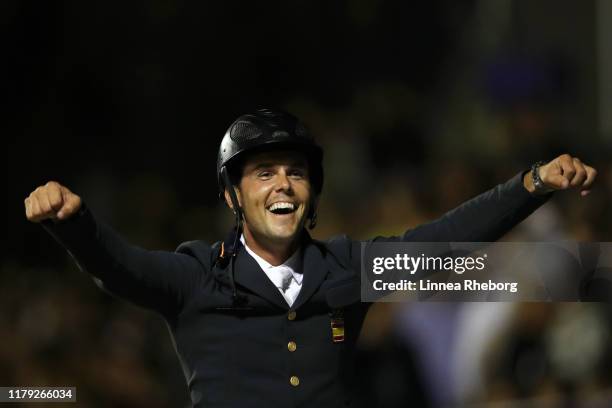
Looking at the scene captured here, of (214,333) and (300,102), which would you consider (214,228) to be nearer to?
(300,102)

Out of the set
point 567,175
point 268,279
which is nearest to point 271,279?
point 268,279

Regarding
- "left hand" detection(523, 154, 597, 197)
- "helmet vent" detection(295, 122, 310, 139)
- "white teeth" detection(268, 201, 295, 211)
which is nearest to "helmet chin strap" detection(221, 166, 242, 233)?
"white teeth" detection(268, 201, 295, 211)

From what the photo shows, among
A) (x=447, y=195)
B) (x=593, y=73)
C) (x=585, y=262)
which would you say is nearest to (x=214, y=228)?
(x=447, y=195)

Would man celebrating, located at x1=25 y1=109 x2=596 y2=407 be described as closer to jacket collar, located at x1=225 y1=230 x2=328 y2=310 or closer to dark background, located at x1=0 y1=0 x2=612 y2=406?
jacket collar, located at x1=225 y1=230 x2=328 y2=310

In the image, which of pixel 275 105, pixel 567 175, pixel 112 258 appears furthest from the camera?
pixel 275 105

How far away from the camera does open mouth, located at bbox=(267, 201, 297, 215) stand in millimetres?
2887

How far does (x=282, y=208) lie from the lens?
2.89 metres

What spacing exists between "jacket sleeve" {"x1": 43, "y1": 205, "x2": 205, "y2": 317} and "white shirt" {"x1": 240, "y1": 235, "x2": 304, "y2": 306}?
0.54 feet

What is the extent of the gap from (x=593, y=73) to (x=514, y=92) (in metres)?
0.42

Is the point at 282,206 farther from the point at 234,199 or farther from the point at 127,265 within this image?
the point at 127,265

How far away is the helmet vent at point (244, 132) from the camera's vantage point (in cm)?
289

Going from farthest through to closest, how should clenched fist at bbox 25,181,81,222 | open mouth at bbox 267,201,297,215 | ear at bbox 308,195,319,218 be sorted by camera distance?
1. ear at bbox 308,195,319,218
2. open mouth at bbox 267,201,297,215
3. clenched fist at bbox 25,181,81,222

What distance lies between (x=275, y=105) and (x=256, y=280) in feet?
9.29

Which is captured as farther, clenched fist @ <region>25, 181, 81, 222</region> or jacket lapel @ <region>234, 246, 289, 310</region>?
jacket lapel @ <region>234, 246, 289, 310</region>
